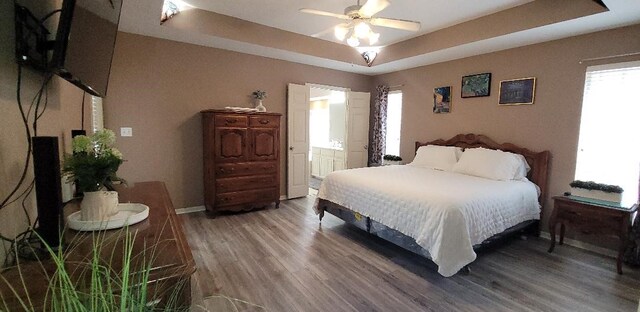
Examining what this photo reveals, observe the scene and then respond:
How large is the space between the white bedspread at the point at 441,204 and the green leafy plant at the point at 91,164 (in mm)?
2179

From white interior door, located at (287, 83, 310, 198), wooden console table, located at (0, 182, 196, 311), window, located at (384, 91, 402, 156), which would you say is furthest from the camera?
window, located at (384, 91, 402, 156)

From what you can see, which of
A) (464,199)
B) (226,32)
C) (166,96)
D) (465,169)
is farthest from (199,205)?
(465,169)

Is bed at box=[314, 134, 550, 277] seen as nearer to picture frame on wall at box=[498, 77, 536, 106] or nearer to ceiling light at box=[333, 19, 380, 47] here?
picture frame on wall at box=[498, 77, 536, 106]

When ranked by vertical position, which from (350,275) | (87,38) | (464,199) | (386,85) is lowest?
(350,275)

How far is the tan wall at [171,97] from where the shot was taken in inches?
138

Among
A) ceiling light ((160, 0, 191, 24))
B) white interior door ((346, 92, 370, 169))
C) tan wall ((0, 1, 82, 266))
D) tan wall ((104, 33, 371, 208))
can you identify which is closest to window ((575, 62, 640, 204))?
white interior door ((346, 92, 370, 169))

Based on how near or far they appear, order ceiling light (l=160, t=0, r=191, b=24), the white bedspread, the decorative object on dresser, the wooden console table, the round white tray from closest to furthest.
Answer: the wooden console table → the round white tray → the white bedspread → ceiling light (l=160, t=0, r=191, b=24) → the decorative object on dresser

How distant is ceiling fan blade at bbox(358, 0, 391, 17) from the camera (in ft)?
7.35

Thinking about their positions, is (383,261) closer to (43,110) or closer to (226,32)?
(43,110)

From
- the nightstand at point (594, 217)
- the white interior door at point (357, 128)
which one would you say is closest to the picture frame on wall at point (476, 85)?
the nightstand at point (594, 217)

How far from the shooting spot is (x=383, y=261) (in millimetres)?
2682

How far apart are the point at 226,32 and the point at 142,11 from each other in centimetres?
92

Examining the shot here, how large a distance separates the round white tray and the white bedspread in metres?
2.03

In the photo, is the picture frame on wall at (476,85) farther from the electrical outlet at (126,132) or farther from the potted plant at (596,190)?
the electrical outlet at (126,132)
